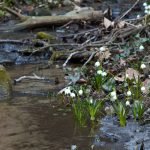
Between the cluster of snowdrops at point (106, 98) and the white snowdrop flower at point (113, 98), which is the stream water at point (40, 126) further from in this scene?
the white snowdrop flower at point (113, 98)

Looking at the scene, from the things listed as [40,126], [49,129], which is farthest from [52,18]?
[49,129]

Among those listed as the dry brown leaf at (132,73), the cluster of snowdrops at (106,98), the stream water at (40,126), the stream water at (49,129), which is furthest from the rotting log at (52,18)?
the dry brown leaf at (132,73)

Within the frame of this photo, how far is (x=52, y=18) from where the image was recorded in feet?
40.7

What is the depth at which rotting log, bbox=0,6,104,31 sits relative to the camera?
12.2 metres

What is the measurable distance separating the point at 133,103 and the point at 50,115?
1.10 metres

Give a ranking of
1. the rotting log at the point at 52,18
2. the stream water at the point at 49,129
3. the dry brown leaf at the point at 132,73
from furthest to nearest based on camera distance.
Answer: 1. the rotting log at the point at 52,18
2. the dry brown leaf at the point at 132,73
3. the stream water at the point at 49,129

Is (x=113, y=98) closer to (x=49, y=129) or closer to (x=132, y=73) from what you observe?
(x=49, y=129)

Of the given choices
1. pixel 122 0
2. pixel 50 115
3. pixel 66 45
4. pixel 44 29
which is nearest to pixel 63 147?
pixel 50 115

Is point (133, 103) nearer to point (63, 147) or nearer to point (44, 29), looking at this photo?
point (63, 147)

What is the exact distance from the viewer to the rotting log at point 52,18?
479 inches

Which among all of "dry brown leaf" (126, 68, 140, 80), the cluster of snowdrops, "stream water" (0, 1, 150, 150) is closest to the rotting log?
"stream water" (0, 1, 150, 150)

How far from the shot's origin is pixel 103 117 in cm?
640

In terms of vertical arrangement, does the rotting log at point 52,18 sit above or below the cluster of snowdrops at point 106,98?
above

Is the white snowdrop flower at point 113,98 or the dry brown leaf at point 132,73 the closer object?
the white snowdrop flower at point 113,98
